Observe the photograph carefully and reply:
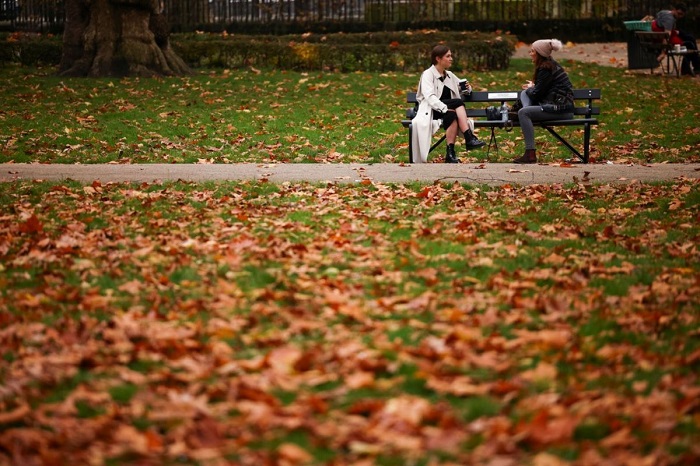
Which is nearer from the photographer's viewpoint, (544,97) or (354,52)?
(544,97)

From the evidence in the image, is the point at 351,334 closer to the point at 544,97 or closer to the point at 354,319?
the point at 354,319

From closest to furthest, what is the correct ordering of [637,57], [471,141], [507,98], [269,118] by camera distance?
[471,141] < [507,98] < [269,118] < [637,57]

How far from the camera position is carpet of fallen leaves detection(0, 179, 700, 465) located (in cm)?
418

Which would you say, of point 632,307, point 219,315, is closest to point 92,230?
point 219,315

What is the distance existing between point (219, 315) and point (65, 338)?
0.86 m

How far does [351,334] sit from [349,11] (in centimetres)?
2493

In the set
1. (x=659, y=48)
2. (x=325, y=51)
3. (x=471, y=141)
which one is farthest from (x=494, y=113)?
(x=659, y=48)

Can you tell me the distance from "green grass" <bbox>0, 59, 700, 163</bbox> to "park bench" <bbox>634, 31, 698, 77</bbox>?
32.0 inches

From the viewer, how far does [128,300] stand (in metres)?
6.26

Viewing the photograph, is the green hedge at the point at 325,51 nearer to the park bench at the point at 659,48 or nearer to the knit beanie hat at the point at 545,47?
the park bench at the point at 659,48

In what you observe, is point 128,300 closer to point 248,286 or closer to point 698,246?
point 248,286

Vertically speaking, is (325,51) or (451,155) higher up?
(325,51)

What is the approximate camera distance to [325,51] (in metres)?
22.9

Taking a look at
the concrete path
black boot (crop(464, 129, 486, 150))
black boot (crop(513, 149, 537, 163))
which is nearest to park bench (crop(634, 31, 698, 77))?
black boot (crop(464, 129, 486, 150))
